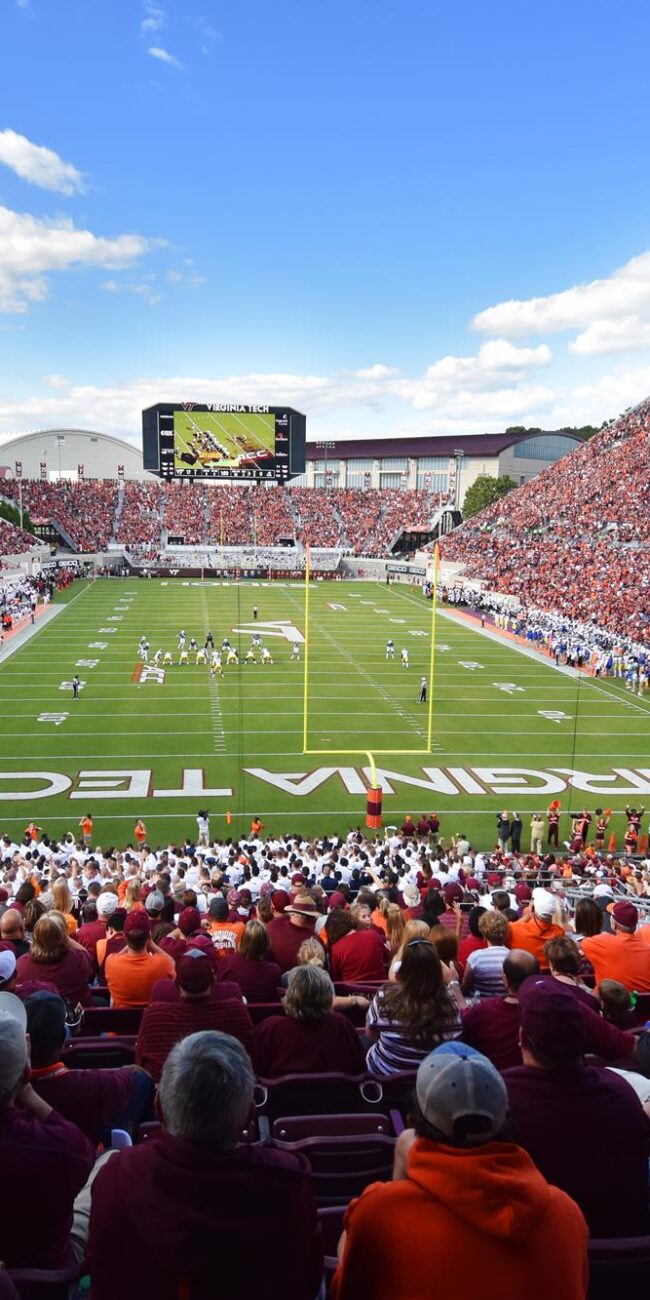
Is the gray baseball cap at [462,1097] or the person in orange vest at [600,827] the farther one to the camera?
the person in orange vest at [600,827]

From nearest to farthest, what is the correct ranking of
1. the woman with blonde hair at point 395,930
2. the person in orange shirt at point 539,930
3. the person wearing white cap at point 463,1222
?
the person wearing white cap at point 463,1222 < the woman with blonde hair at point 395,930 < the person in orange shirt at point 539,930

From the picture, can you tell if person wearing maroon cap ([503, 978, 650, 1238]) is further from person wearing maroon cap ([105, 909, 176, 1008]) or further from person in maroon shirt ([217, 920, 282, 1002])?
person wearing maroon cap ([105, 909, 176, 1008])

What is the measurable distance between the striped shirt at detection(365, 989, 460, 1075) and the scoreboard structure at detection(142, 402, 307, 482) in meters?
62.5

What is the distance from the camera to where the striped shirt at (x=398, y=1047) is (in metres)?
3.60

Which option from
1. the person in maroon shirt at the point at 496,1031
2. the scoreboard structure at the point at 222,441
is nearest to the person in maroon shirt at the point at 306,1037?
the person in maroon shirt at the point at 496,1031

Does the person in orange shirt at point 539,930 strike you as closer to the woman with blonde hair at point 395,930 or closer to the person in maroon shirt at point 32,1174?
the woman with blonde hair at point 395,930

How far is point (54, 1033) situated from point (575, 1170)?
1701 mm

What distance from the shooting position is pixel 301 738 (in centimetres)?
2173

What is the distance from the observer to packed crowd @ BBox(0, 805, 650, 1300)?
71.6 inches

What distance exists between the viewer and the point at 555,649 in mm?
32562

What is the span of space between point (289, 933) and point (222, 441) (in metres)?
61.5

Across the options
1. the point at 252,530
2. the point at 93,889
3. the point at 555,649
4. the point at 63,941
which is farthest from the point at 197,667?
the point at 252,530

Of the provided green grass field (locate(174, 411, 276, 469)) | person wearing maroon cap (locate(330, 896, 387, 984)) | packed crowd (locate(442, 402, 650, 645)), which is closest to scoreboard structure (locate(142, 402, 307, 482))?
green grass field (locate(174, 411, 276, 469))

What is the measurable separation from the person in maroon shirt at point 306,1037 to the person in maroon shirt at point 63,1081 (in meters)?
0.74
